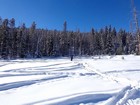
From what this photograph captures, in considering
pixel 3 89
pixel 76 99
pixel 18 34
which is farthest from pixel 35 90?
pixel 18 34

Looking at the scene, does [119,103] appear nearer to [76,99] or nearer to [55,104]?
[76,99]

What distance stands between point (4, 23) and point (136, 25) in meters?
45.6

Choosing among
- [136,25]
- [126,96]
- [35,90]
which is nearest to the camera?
[126,96]

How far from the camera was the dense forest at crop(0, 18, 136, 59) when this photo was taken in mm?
74688

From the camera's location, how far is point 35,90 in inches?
417

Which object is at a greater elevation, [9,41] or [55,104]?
[9,41]

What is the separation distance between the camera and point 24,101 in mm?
8359

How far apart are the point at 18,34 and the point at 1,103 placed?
73.3 m

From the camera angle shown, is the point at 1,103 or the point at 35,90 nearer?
the point at 1,103

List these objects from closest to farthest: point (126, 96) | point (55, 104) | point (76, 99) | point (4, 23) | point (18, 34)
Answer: point (55, 104) < point (76, 99) < point (126, 96) < point (4, 23) < point (18, 34)

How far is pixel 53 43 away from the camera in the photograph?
92.9 meters

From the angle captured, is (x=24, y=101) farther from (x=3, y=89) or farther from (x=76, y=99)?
(x=3, y=89)

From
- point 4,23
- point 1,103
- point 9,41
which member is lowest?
point 1,103

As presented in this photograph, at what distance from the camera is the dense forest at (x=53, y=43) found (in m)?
74.7
